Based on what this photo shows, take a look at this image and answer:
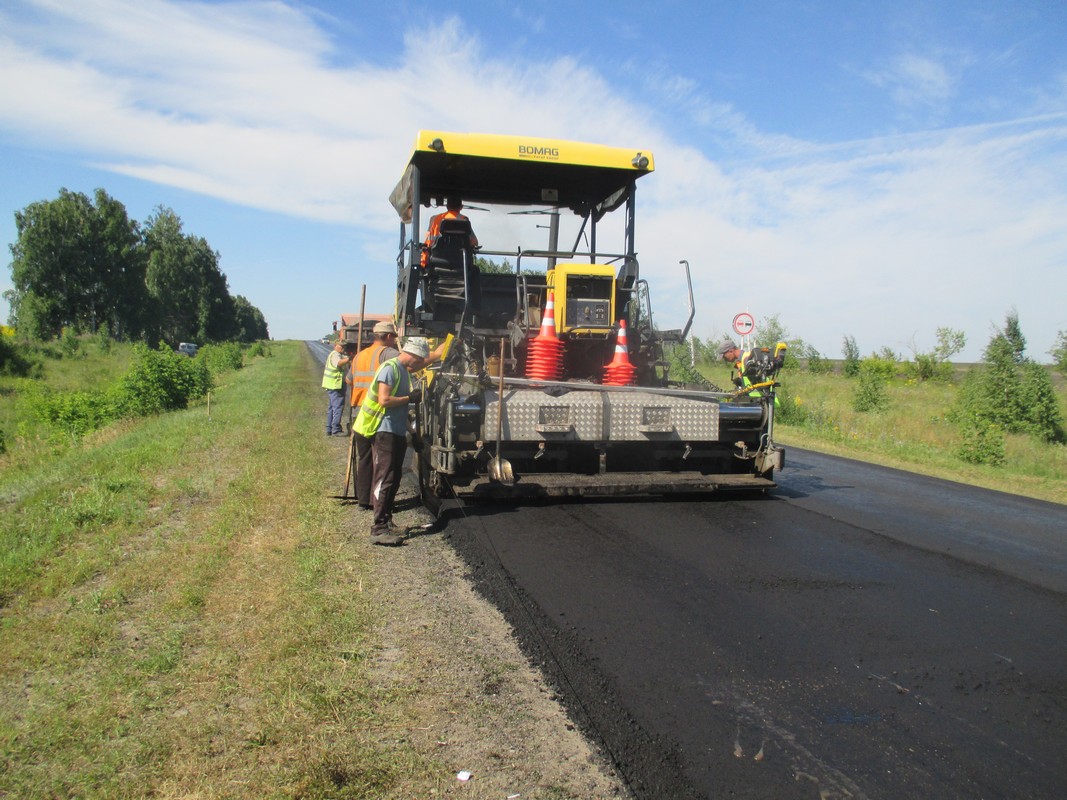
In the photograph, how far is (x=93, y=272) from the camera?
58875mm

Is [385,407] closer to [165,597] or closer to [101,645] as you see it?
[165,597]

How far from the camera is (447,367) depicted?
746 centimetres

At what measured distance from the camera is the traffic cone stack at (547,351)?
766cm

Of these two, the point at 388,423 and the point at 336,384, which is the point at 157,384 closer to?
the point at 336,384

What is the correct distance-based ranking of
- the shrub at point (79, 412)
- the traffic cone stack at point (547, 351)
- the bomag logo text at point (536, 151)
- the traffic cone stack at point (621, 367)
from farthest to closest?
the shrub at point (79, 412)
the traffic cone stack at point (621, 367)
the bomag logo text at point (536, 151)
the traffic cone stack at point (547, 351)

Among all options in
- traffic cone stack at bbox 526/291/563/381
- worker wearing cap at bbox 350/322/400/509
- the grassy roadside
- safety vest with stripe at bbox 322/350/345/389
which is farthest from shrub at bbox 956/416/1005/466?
the grassy roadside

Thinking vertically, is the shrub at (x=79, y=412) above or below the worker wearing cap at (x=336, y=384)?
below

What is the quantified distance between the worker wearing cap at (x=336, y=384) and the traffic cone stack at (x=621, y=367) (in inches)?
232

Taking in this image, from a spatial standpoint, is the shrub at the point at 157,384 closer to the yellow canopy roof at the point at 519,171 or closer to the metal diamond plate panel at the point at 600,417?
the yellow canopy roof at the point at 519,171

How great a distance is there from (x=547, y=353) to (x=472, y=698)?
4.64m

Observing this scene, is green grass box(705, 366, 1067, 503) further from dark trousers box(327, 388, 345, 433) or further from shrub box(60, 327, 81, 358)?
shrub box(60, 327, 81, 358)

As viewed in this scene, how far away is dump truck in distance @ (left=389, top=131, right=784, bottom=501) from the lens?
693cm

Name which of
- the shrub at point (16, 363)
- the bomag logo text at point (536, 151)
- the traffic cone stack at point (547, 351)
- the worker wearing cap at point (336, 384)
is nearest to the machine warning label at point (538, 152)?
the bomag logo text at point (536, 151)

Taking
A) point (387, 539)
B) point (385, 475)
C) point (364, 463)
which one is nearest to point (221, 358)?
point (364, 463)
